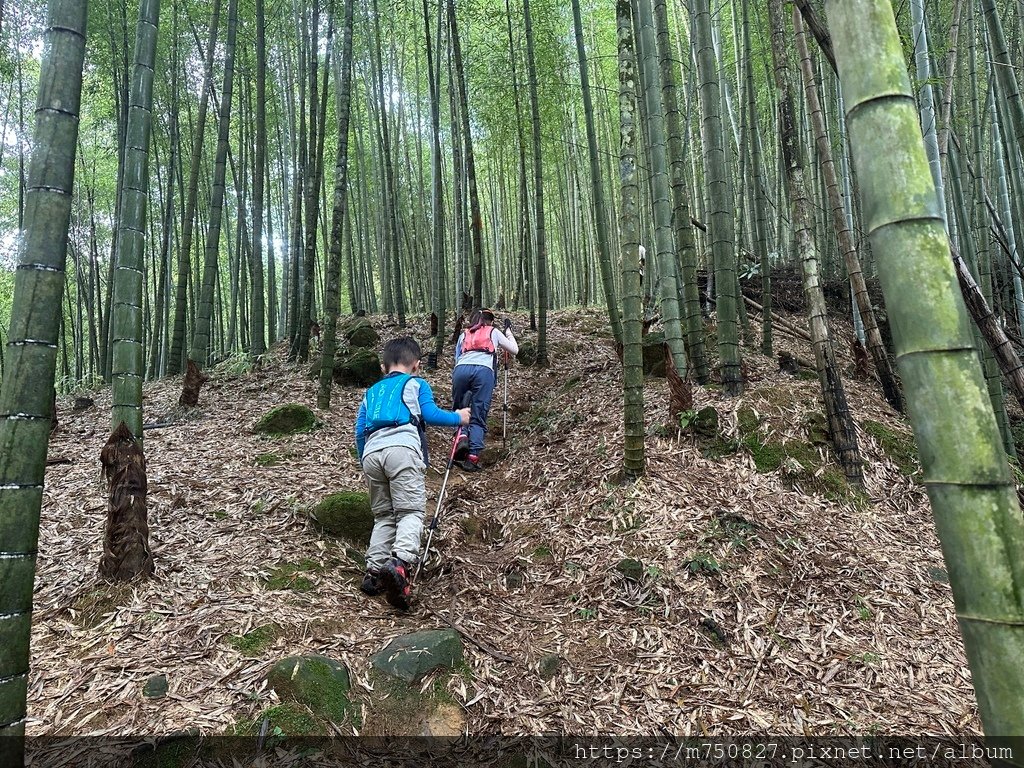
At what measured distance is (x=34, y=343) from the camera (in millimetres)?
1338

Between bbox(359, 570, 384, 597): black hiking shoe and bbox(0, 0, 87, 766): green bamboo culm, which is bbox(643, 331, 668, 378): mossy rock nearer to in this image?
bbox(359, 570, 384, 597): black hiking shoe

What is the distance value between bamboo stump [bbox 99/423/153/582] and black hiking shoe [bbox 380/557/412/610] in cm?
113

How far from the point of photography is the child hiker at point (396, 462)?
9.02 ft

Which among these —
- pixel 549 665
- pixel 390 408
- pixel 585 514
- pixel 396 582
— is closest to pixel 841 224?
pixel 585 514

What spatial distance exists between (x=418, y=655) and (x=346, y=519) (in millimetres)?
1191

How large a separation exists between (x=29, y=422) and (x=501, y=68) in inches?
350

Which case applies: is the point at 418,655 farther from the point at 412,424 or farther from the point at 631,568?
the point at 631,568

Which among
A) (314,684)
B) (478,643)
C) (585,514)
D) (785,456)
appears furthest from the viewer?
(785,456)

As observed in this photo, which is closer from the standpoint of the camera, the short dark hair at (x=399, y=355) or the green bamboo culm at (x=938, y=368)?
the green bamboo culm at (x=938, y=368)

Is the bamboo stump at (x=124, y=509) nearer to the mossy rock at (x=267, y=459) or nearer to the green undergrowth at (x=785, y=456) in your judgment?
the mossy rock at (x=267, y=459)

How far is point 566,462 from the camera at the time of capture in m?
4.26

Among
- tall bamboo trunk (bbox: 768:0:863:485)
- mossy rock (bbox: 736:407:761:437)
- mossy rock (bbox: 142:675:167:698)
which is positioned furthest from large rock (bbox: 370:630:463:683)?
tall bamboo trunk (bbox: 768:0:863:485)

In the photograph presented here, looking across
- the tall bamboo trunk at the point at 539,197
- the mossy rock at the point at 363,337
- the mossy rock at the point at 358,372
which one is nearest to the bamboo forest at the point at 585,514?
the tall bamboo trunk at the point at 539,197

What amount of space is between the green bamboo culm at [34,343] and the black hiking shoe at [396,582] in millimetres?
1509
